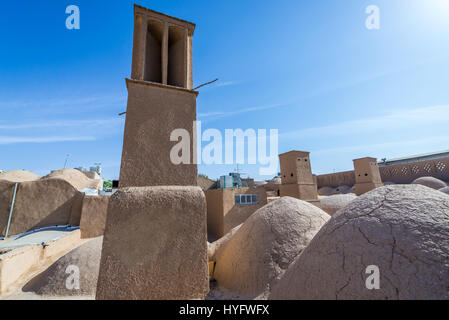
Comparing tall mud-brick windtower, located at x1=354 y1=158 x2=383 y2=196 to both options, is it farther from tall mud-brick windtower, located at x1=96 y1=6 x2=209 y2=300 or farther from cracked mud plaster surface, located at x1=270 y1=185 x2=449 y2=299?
tall mud-brick windtower, located at x1=96 y1=6 x2=209 y2=300

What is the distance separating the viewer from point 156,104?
7.82 ft

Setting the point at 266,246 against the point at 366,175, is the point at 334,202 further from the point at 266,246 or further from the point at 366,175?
the point at 266,246

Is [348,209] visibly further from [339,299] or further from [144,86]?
[144,86]

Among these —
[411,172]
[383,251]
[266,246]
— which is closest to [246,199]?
[266,246]

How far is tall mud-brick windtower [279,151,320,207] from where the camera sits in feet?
31.8

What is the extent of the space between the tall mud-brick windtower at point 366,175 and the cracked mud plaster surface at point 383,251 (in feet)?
37.8

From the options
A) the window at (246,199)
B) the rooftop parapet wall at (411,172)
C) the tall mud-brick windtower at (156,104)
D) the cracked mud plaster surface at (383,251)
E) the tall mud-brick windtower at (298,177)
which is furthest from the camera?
the rooftop parapet wall at (411,172)

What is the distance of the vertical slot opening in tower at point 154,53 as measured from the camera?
2.70 metres

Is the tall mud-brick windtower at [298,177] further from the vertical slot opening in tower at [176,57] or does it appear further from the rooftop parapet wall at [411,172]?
the rooftop parapet wall at [411,172]

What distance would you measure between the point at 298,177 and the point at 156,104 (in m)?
8.84

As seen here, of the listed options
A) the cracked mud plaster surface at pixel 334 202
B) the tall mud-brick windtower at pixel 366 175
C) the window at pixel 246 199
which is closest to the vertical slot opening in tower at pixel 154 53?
the window at pixel 246 199

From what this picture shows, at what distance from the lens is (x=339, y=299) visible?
141cm
